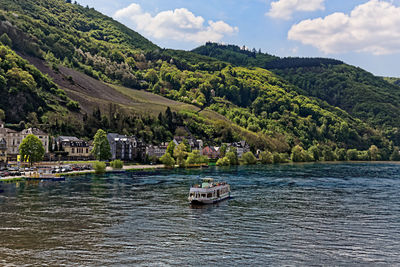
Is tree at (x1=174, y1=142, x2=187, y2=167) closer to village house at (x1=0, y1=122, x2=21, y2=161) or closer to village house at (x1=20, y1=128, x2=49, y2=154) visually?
village house at (x1=20, y1=128, x2=49, y2=154)

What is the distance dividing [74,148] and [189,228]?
130 meters

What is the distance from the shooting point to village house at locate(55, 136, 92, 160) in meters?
177

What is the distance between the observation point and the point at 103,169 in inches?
5645

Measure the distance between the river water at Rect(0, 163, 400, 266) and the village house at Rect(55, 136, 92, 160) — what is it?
3166 inches

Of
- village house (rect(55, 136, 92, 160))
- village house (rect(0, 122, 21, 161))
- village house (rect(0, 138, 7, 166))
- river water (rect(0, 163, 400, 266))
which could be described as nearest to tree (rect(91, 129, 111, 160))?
village house (rect(55, 136, 92, 160))

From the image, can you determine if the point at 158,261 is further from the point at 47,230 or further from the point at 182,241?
the point at 47,230

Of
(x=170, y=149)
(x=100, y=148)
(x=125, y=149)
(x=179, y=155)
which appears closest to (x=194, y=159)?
(x=179, y=155)

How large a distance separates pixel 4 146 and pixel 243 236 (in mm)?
119757

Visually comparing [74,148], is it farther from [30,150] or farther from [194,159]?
[194,159]

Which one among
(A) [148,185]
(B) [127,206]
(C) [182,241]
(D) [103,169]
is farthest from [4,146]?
(C) [182,241]

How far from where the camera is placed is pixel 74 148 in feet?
591

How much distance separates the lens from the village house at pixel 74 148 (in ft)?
582

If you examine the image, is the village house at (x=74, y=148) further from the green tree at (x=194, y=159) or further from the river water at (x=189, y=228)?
the river water at (x=189, y=228)

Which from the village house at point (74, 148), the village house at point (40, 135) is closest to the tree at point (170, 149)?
the village house at point (74, 148)
